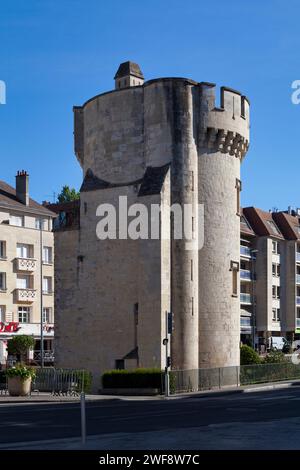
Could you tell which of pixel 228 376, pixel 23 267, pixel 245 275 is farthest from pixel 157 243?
pixel 245 275

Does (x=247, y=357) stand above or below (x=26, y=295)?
below

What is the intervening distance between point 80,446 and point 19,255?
47.7m

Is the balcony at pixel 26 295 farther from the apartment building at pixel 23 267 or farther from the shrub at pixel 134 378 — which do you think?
the shrub at pixel 134 378

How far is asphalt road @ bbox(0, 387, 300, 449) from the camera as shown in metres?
13.8

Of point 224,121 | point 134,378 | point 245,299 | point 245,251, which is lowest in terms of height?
point 134,378

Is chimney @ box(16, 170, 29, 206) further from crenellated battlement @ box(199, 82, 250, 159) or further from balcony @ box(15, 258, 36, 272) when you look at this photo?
crenellated battlement @ box(199, 82, 250, 159)

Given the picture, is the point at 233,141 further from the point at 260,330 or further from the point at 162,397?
the point at 260,330

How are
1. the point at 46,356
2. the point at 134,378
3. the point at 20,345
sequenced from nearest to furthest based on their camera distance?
1. the point at 134,378
2. the point at 20,345
3. the point at 46,356

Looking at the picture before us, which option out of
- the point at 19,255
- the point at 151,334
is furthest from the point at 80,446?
the point at 19,255

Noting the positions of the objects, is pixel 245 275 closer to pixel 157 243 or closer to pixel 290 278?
pixel 290 278

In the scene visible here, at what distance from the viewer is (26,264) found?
58.9 metres

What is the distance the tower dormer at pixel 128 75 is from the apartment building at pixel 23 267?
16.7 meters

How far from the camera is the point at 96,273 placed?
1485 inches

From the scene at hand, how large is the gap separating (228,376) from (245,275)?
38.2 meters
